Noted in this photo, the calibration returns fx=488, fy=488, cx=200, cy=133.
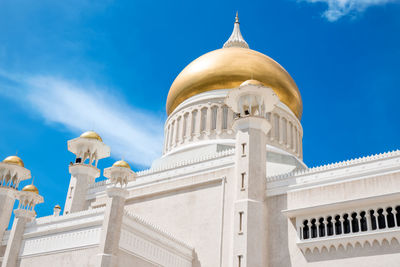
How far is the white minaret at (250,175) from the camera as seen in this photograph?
13125mm

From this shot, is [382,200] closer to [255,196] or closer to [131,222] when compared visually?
[255,196]

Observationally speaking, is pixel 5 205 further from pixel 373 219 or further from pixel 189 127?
pixel 373 219

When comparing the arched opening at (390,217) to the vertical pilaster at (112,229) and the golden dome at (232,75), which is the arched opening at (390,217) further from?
the golden dome at (232,75)

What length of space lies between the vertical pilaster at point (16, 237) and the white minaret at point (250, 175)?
6.31 meters

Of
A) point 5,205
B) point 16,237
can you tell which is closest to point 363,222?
point 16,237

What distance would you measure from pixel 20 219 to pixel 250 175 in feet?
23.2

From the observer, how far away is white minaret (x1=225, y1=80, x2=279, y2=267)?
1312cm

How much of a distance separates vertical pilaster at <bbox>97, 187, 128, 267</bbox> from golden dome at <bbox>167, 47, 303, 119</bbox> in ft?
27.7

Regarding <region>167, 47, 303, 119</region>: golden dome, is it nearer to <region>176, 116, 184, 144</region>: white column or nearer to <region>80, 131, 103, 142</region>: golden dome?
<region>176, 116, 184, 144</region>: white column

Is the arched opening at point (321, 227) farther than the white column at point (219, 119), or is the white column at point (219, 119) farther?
the white column at point (219, 119)

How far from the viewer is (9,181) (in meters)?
18.1

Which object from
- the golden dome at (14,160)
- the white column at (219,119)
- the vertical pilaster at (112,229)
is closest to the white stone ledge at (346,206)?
the vertical pilaster at (112,229)

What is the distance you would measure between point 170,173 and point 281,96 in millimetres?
6260

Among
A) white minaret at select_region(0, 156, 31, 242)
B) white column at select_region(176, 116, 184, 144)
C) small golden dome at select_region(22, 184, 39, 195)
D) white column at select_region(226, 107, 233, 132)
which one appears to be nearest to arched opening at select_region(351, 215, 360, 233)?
white column at select_region(226, 107, 233, 132)
